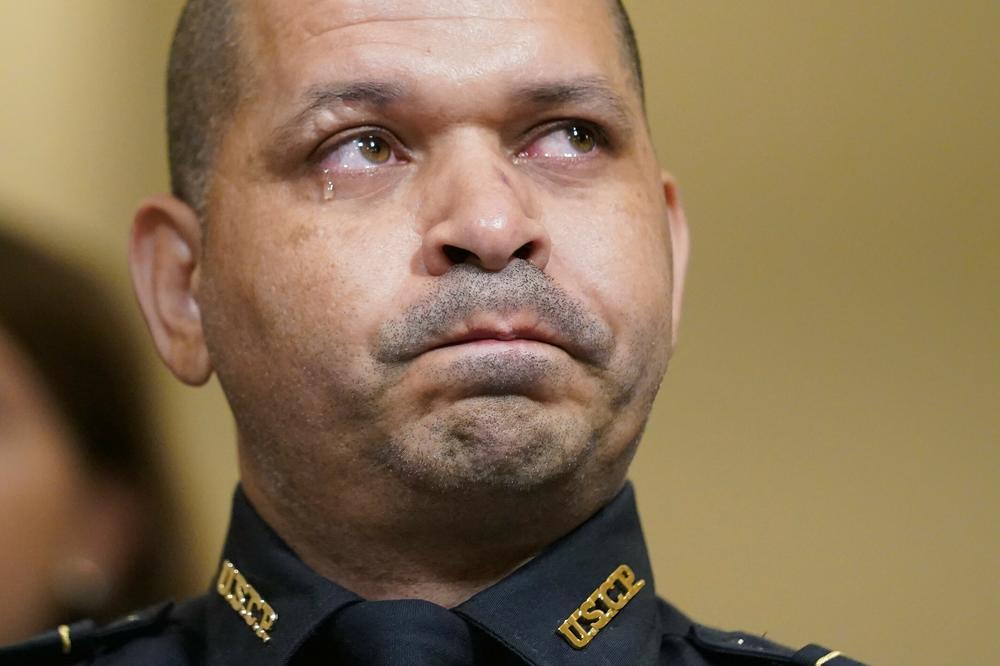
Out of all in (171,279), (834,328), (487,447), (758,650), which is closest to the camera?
(487,447)

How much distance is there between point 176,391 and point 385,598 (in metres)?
0.87

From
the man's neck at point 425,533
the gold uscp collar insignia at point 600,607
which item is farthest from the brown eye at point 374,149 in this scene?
the gold uscp collar insignia at point 600,607

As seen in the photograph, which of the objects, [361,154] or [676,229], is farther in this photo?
[676,229]

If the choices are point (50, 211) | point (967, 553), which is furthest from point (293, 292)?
point (50, 211)

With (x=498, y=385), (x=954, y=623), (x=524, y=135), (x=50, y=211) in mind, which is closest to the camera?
(x=498, y=385)

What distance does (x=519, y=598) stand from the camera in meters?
1.03

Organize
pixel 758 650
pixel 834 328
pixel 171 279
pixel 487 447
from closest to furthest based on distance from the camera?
1. pixel 487 447
2. pixel 758 650
3. pixel 171 279
4. pixel 834 328

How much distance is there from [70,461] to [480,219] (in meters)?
0.85

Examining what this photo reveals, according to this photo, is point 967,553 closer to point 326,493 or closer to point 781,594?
point 781,594

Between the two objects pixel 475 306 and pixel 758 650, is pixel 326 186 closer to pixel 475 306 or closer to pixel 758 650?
pixel 475 306

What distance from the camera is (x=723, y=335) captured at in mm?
1611

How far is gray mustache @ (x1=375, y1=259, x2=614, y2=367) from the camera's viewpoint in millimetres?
969

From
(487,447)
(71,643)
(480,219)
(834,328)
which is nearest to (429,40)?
(480,219)

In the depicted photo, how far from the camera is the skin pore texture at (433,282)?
975mm
